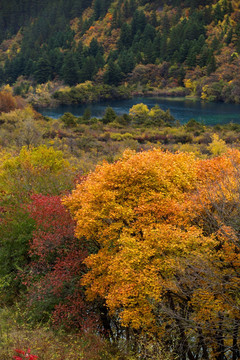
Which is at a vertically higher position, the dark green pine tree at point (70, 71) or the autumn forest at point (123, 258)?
the autumn forest at point (123, 258)

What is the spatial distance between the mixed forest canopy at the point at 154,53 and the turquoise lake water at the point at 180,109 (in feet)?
27.2

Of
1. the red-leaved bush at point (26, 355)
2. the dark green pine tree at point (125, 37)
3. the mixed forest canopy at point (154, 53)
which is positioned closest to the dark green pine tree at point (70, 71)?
the mixed forest canopy at point (154, 53)

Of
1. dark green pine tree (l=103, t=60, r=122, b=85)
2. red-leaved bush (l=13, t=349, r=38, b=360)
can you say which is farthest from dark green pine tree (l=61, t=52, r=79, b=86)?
red-leaved bush (l=13, t=349, r=38, b=360)

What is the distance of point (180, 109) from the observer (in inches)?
3637

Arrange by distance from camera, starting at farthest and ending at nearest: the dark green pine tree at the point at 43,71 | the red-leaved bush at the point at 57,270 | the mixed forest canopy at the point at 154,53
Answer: the dark green pine tree at the point at 43,71 → the mixed forest canopy at the point at 154,53 → the red-leaved bush at the point at 57,270

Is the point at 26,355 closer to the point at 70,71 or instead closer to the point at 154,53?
the point at 70,71

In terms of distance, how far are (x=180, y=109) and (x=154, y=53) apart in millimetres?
54391

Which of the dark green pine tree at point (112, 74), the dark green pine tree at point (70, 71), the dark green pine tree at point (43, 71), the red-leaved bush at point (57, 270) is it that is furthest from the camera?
the dark green pine tree at point (43, 71)

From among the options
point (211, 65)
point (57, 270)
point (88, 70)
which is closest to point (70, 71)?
point (88, 70)

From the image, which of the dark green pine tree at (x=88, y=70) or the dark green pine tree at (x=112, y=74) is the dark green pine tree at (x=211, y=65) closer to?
the dark green pine tree at (x=112, y=74)

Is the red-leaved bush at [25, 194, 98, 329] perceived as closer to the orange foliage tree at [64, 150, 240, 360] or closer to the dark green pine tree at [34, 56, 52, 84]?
the orange foliage tree at [64, 150, 240, 360]

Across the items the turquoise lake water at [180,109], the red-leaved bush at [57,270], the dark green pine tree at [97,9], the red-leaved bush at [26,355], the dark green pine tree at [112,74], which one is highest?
the dark green pine tree at [97,9]

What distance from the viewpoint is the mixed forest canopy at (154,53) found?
117062 mm

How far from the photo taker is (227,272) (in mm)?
12133
